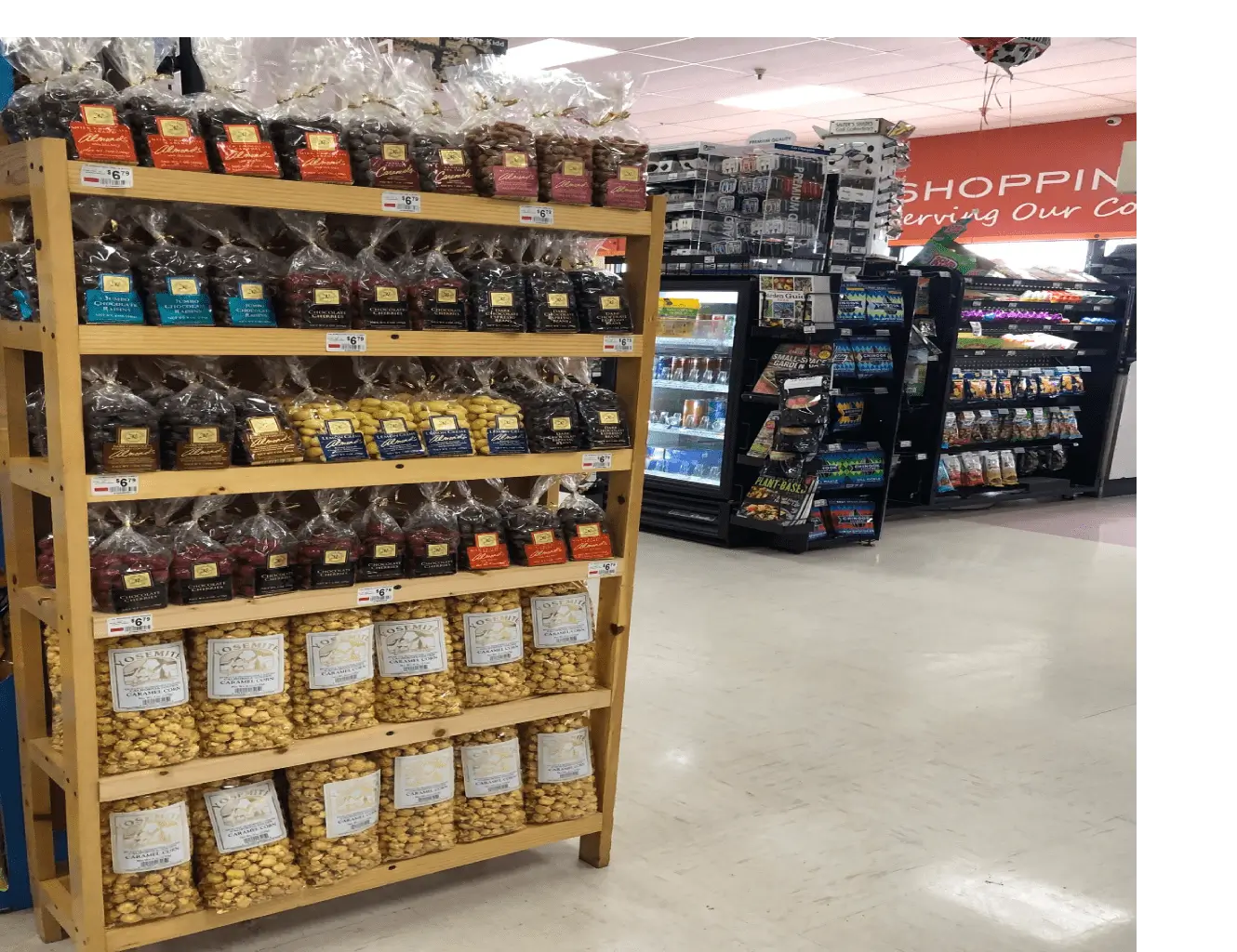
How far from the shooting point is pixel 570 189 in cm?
258

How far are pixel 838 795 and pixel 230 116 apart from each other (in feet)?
8.65

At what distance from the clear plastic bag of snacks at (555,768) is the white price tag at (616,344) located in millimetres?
983

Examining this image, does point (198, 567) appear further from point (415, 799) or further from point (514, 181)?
point (514, 181)

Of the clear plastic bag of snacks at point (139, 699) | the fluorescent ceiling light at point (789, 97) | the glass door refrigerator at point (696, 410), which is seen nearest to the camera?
the clear plastic bag of snacks at point (139, 699)

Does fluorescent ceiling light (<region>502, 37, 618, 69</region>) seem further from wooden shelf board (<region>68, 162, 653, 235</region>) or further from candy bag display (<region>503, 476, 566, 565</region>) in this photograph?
candy bag display (<region>503, 476, 566, 565</region>)

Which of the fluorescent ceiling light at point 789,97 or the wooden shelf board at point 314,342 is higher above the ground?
the fluorescent ceiling light at point 789,97

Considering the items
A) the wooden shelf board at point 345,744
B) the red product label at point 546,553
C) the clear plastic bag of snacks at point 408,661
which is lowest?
the wooden shelf board at point 345,744

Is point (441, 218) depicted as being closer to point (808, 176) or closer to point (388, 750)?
point (388, 750)

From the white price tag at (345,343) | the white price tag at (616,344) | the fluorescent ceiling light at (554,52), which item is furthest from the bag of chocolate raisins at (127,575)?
the fluorescent ceiling light at (554,52)

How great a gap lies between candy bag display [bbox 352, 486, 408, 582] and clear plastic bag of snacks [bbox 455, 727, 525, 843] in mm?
523

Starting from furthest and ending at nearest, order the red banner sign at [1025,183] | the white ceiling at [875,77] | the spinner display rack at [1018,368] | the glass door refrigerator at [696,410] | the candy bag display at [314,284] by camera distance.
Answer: the red banner sign at [1025,183] → the white ceiling at [875,77] → the spinner display rack at [1018,368] → the glass door refrigerator at [696,410] → the candy bag display at [314,284]

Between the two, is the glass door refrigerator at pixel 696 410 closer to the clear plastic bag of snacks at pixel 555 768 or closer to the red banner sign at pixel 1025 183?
the clear plastic bag of snacks at pixel 555 768

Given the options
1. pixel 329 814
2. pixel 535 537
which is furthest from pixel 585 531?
pixel 329 814

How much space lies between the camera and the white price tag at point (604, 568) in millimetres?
2805
